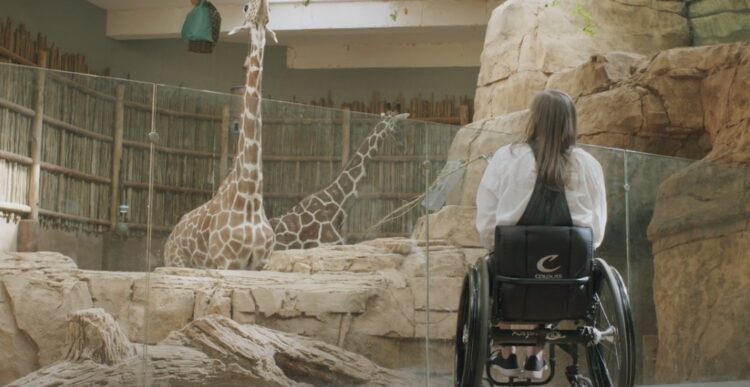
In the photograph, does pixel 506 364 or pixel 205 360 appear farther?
pixel 205 360

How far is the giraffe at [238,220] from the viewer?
4641 mm

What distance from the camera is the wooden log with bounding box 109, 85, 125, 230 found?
4438mm

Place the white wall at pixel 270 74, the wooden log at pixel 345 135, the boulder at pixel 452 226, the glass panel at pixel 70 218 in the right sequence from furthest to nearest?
1. the white wall at pixel 270 74
2. the boulder at pixel 452 226
3. the wooden log at pixel 345 135
4. the glass panel at pixel 70 218

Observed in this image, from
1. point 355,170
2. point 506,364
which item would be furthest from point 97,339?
point 506,364

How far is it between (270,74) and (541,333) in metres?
10.7

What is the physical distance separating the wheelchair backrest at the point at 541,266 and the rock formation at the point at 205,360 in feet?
5.08

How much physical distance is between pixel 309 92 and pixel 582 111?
728cm

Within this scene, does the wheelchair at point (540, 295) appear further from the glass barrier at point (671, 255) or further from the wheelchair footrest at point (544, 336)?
the glass barrier at point (671, 255)

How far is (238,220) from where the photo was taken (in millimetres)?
4895

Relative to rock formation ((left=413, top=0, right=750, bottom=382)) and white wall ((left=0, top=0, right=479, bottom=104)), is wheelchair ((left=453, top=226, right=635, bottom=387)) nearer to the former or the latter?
rock formation ((left=413, top=0, right=750, bottom=382))

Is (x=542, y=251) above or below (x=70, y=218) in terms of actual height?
below

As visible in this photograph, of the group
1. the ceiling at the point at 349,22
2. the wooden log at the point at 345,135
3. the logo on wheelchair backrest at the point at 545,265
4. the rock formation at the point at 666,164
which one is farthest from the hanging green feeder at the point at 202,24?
the logo on wheelchair backrest at the point at 545,265

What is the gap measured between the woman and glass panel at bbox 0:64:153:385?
Answer: 1811mm

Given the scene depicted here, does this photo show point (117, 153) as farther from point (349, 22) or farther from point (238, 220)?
point (349, 22)
